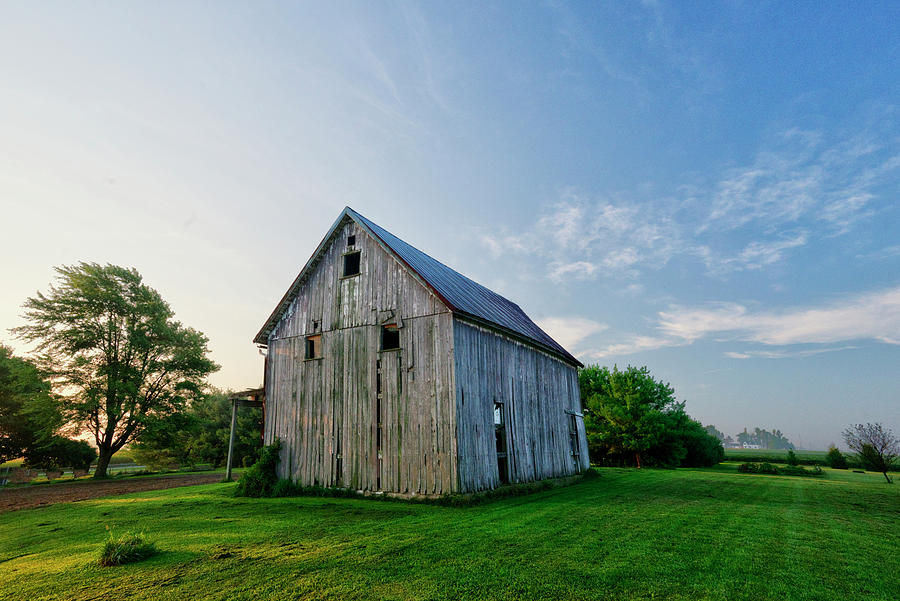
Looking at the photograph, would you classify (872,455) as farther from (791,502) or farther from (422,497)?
(422,497)

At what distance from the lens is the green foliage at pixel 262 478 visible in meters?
14.7

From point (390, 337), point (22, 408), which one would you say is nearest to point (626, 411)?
point (390, 337)

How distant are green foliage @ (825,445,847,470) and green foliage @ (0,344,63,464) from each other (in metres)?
66.8

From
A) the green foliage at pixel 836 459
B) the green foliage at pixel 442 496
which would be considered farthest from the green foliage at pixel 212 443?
the green foliage at pixel 836 459

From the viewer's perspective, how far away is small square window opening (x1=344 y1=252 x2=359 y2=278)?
16.2 m

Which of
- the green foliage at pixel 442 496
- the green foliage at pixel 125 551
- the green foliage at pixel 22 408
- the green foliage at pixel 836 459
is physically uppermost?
the green foliage at pixel 22 408

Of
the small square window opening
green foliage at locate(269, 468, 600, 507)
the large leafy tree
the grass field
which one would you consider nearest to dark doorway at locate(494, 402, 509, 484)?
green foliage at locate(269, 468, 600, 507)

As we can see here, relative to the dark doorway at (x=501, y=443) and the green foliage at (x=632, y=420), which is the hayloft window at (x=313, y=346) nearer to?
the dark doorway at (x=501, y=443)

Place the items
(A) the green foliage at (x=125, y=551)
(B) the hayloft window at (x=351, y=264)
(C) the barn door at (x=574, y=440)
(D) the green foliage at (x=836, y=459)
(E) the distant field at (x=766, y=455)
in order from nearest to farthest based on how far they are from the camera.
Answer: (A) the green foliage at (x=125, y=551)
(B) the hayloft window at (x=351, y=264)
(C) the barn door at (x=574, y=440)
(D) the green foliage at (x=836, y=459)
(E) the distant field at (x=766, y=455)

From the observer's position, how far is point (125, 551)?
666 cm

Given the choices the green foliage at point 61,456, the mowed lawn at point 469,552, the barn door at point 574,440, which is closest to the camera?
the mowed lawn at point 469,552

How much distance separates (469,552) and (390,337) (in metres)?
9.01

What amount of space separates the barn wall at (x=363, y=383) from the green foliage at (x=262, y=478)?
14.7 inches

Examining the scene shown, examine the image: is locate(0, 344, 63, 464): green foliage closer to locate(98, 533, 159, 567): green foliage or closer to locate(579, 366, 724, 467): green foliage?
locate(98, 533, 159, 567): green foliage
